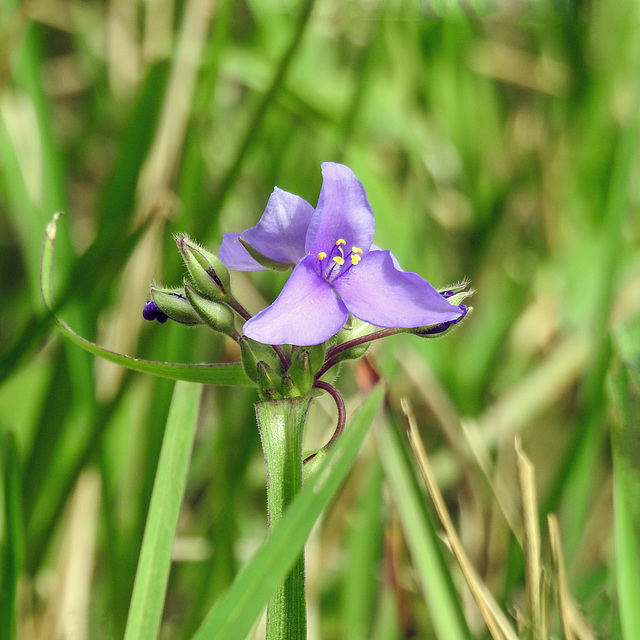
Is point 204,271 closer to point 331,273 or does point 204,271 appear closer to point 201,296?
point 201,296

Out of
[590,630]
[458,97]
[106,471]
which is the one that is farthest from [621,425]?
[458,97]

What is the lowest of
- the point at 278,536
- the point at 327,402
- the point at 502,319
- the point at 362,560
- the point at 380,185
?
the point at 278,536

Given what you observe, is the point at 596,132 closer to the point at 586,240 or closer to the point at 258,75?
the point at 586,240

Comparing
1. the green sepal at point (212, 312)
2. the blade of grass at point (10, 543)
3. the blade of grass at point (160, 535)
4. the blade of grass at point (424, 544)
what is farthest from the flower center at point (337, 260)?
the blade of grass at point (10, 543)

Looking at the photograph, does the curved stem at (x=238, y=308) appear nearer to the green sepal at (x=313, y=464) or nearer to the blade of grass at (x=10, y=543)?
the green sepal at (x=313, y=464)

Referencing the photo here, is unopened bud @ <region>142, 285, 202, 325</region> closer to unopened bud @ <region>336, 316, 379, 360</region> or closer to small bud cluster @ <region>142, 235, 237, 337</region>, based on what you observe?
small bud cluster @ <region>142, 235, 237, 337</region>
